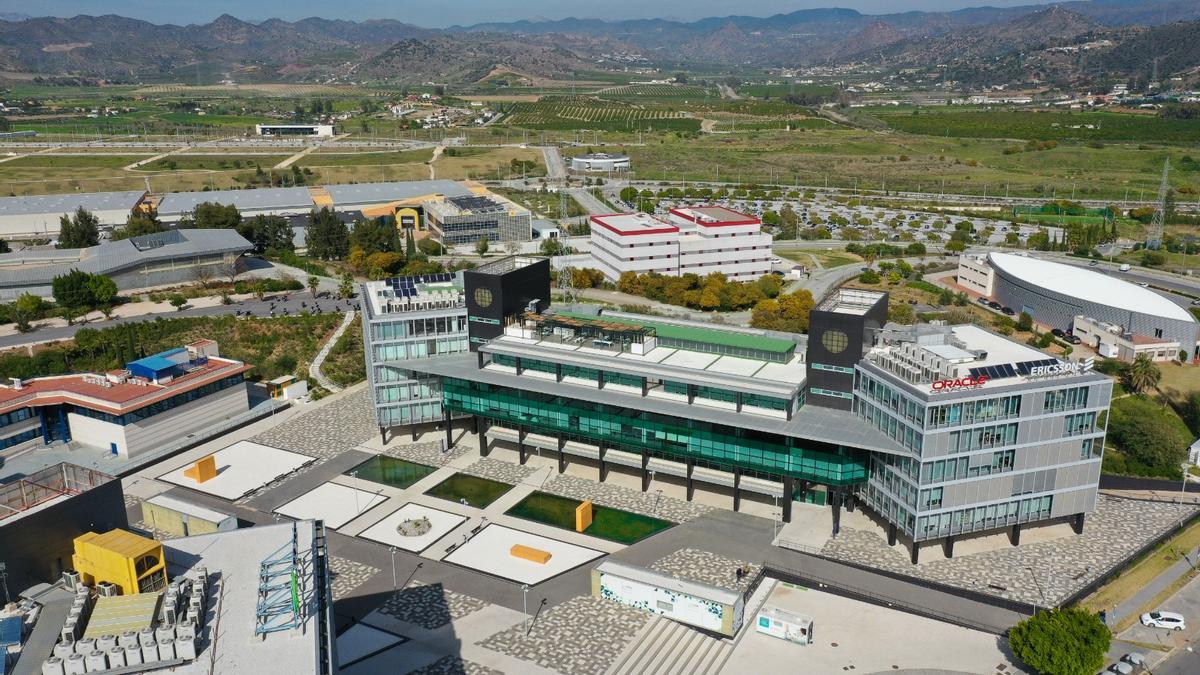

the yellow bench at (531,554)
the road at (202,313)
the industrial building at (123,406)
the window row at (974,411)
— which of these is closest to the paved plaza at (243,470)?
the industrial building at (123,406)

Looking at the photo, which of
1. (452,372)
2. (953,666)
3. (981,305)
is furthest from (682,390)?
(981,305)

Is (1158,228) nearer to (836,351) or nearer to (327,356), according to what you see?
(836,351)

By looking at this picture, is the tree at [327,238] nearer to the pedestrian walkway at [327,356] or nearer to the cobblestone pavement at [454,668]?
the pedestrian walkway at [327,356]

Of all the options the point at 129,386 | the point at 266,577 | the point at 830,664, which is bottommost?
the point at 830,664

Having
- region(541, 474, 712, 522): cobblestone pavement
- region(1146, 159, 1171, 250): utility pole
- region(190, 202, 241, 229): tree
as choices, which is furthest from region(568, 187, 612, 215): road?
region(541, 474, 712, 522): cobblestone pavement

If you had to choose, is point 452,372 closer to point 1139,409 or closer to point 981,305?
point 1139,409

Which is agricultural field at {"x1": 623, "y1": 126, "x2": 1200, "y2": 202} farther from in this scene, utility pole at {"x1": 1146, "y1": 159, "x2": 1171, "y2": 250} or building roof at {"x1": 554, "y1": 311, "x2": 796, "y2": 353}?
building roof at {"x1": 554, "y1": 311, "x2": 796, "y2": 353}
